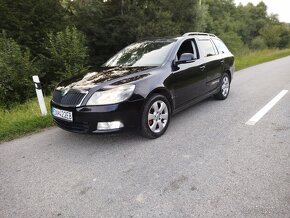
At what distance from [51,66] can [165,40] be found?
682 cm

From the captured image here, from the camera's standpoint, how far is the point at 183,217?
94.2 inches

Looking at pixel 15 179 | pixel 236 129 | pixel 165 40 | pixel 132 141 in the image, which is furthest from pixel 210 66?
pixel 15 179

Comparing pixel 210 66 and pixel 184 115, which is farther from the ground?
pixel 210 66

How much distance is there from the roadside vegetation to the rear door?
2360mm

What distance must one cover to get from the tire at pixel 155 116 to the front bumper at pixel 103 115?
14 cm

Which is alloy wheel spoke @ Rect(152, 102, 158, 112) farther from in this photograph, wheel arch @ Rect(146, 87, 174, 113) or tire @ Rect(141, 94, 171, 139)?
wheel arch @ Rect(146, 87, 174, 113)

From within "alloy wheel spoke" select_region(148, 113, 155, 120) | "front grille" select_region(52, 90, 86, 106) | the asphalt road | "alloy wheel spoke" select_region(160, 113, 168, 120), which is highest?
"front grille" select_region(52, 90, 86, 106)

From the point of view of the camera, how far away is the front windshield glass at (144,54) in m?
4.56

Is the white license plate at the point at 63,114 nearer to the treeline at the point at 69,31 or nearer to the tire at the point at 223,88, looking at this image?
the treeline at the point at 69,31

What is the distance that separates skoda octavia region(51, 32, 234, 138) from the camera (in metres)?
3.66

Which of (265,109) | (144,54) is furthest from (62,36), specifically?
(265,109)

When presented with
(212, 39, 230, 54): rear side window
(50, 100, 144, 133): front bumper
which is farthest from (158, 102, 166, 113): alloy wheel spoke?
(212, 39, 230, 54): rear side window

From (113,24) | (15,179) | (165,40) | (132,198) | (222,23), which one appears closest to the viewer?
(132,198)

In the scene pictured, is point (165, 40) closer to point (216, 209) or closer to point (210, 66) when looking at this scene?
point (210, 66)
